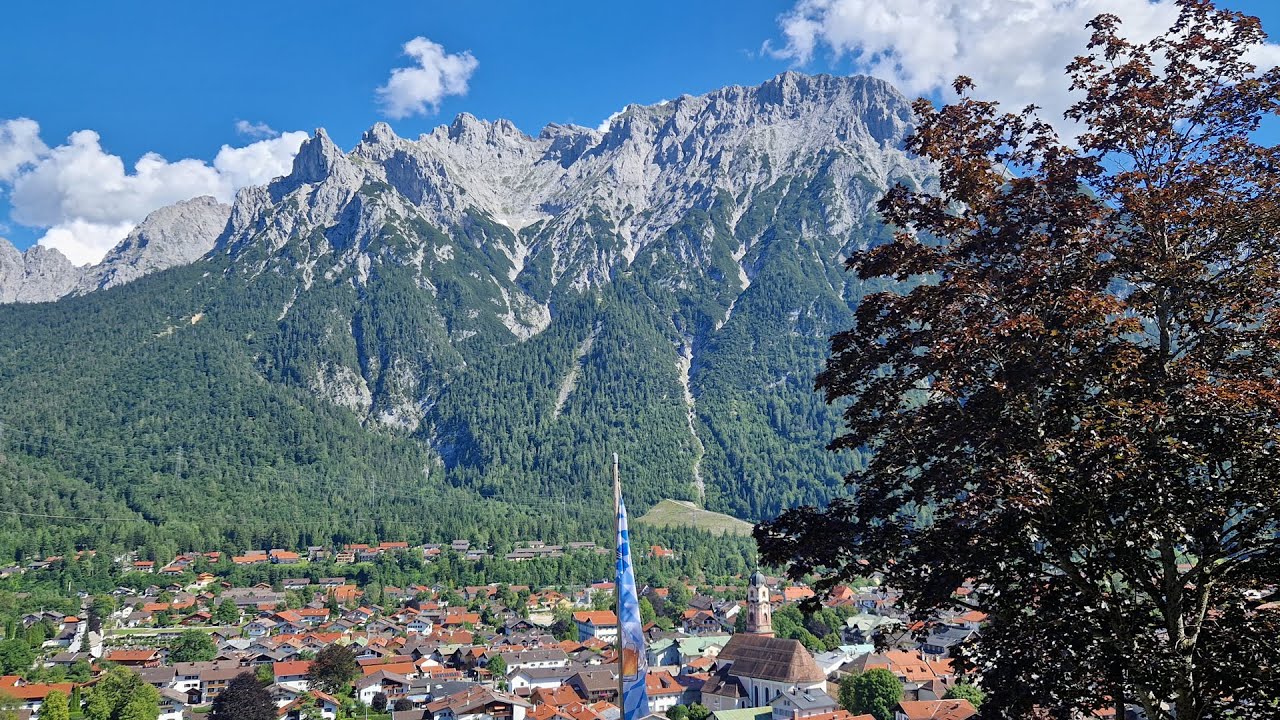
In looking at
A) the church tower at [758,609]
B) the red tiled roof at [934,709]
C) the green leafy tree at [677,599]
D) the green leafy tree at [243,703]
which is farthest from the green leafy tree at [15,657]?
the red tiled roof at [934,709]

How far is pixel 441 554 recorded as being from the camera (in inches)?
6329

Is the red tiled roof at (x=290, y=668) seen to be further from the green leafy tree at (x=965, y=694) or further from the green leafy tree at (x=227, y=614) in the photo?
the green leafy tree at (x=965, y=694)

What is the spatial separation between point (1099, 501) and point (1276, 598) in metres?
1.97

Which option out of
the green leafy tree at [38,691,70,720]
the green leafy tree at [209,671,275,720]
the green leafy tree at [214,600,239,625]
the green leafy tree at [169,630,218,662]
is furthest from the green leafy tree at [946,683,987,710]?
the green leafy tree at [214,600,239,625]

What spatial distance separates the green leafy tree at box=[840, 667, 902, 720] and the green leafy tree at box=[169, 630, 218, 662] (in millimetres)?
62727

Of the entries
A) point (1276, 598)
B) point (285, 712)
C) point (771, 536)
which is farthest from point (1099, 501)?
point (285, 712)

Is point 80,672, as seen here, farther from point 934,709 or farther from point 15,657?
point 934,709

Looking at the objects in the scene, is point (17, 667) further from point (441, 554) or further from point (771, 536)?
point (771, 536)

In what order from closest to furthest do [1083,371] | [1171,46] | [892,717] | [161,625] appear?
[1083,371], [1171,46], [892,717], [161,625]

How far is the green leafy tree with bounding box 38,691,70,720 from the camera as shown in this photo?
60469 millimetres

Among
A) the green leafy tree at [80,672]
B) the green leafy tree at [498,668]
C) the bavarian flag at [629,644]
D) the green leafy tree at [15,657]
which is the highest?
the bavarian flag at [629,644]

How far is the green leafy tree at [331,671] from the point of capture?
278 ft

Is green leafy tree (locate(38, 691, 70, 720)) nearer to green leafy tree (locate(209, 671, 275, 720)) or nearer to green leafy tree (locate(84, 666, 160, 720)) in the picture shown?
green leafy tree (locate(84, 666, 160, 720))

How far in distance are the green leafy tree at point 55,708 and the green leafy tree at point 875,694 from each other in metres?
50.5
